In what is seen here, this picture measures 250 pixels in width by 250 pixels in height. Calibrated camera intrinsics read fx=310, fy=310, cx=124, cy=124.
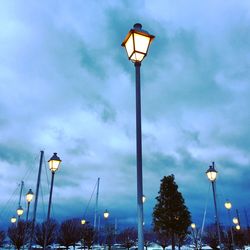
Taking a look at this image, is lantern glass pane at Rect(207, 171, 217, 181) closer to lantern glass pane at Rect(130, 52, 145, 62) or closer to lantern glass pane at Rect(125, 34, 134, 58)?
lantern glass pane at Rect(130, 52, 145, 62)

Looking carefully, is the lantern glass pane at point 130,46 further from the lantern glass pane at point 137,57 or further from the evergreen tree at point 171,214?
the evergreen tree at point 171,214

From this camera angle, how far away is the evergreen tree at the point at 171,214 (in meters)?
38.2

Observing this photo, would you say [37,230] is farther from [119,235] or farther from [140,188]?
[119,235]

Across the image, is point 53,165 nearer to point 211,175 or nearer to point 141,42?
point 211,175

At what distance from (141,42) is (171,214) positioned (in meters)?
33.8

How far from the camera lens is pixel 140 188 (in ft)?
21.7

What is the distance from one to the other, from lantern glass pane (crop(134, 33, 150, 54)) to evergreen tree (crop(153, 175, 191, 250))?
1321 inches

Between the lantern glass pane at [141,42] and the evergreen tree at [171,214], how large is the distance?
33.6 metres

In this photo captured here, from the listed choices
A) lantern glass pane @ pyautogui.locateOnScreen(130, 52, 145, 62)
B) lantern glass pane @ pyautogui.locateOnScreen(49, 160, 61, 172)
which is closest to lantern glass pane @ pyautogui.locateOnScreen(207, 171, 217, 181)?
lantern glass pane @ pyautogui.locateOnScreen(49, 160, 61, 172)

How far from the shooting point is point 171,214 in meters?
38.3

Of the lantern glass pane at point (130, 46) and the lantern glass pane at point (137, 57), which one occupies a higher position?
the lantern glass pane at point (130, 46)

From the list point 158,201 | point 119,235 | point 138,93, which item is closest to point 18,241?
point 158,201

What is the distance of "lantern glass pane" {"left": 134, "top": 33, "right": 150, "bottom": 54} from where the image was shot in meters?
7.55

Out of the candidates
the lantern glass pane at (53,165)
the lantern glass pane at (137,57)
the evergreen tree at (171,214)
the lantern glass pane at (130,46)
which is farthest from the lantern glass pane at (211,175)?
the evergreen tree at (171,214)
